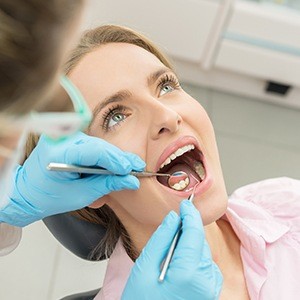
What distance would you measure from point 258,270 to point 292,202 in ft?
0.90

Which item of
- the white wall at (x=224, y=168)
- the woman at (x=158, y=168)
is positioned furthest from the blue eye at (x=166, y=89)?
the white wall at (x=224, y=168)

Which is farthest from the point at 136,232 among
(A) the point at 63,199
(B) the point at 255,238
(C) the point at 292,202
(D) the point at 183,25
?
(D) the point at 183,25

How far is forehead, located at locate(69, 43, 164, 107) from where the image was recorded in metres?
1.28

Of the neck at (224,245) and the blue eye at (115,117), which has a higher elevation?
the blue eye at (115,117)

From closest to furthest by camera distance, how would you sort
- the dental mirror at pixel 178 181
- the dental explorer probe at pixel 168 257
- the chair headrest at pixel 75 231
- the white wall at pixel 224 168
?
the dental explorer probe at pixel 168 257, the dental mirror at pixel 178 181, the chair headrest at pixel 75 231, the white wall at pixel 224 168

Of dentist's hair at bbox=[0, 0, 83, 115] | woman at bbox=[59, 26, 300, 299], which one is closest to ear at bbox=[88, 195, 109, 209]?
woman at bbox=[59, 26, 300, 299]

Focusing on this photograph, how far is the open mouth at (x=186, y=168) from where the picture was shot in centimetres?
132

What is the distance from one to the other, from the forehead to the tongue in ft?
0.84

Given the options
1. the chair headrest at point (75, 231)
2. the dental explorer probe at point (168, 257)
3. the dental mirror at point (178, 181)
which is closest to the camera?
the dental explorer probe at point (168, 257)

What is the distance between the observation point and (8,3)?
0.54 meters

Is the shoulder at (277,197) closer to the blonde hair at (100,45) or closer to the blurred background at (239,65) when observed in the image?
A: the blonde hair at (100,45)

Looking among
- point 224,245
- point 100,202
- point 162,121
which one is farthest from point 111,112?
point 224,245

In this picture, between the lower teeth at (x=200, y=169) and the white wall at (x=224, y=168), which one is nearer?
the lower teeth at (x=200, y=169)

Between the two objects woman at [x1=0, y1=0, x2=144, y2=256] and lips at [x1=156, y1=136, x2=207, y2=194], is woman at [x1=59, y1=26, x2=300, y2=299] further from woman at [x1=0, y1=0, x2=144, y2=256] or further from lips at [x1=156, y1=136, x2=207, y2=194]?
woman at [x1=0, y1=0, x2=144, y2=256]
